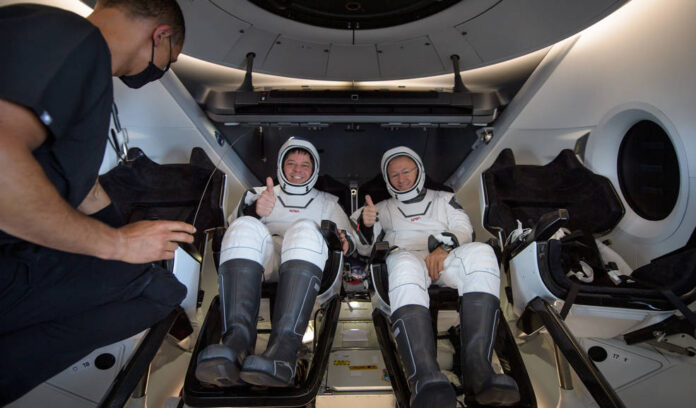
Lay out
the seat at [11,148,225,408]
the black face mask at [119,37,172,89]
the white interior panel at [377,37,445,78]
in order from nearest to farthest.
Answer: the black face mask at [119,37,172,89]
the seat at [11,148,225,408]
the white interior panel at [377,37,445,78]

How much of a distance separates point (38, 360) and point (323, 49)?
2.22 m

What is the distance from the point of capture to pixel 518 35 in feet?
7.64

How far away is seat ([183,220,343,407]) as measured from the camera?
1445mm

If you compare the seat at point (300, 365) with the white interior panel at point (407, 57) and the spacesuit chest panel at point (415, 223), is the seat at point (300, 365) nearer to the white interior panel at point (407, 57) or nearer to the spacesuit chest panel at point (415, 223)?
the spacesuit chest panel at point (415, 223)

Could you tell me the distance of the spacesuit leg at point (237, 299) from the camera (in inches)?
55.0

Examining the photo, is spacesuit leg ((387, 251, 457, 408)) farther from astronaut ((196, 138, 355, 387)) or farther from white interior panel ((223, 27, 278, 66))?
white interior panel ((223, 27, 278, 66))

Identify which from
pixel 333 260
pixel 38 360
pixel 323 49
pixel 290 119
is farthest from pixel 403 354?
pixel 323 49

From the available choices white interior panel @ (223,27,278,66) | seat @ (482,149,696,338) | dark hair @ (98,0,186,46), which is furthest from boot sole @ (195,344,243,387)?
white interior panel @ (223,27,278,66)

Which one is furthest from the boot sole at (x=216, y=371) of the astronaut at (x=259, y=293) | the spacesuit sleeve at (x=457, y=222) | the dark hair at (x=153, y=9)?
the spacesuit sleeve at (x=457, y=222)

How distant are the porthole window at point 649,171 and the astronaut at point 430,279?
3.50ft

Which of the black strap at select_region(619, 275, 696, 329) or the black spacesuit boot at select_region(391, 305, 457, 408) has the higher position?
the black strap at select_region(619, 275, 696, 329)

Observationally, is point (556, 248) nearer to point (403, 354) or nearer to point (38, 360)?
point (403, 354)

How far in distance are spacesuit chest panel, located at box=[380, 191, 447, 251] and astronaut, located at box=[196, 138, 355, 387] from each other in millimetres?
349

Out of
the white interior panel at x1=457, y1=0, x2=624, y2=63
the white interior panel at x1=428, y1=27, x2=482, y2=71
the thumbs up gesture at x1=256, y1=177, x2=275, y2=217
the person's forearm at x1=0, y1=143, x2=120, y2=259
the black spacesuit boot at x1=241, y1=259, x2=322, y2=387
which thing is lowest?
the black spacesuit boot at x1=241, y1=259, x2=322, y2=387
